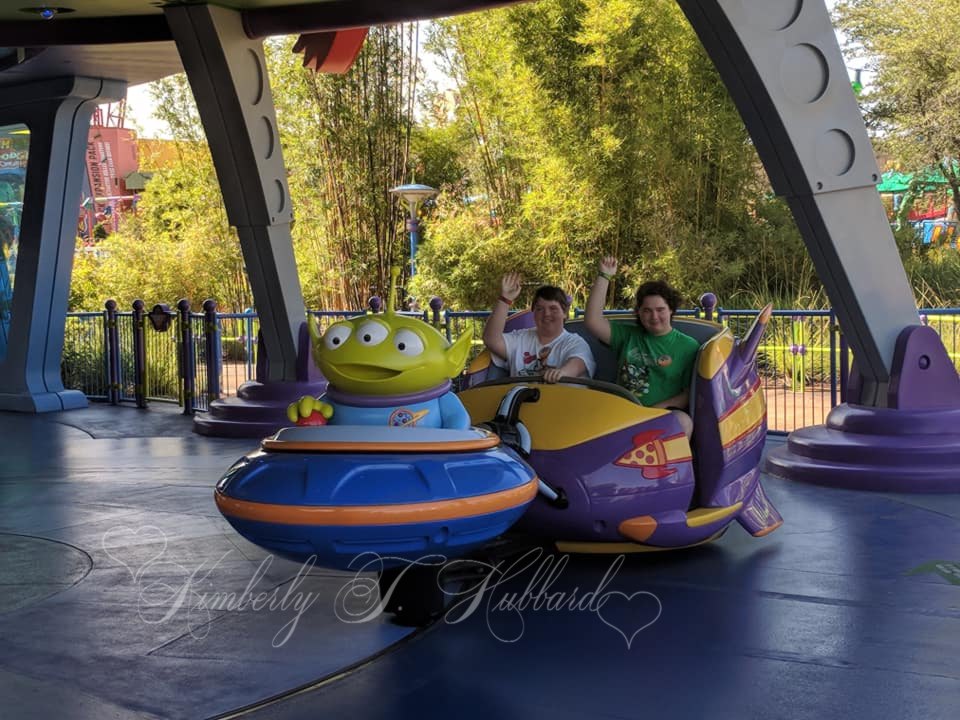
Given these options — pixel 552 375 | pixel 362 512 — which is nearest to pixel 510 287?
pixel 552 375

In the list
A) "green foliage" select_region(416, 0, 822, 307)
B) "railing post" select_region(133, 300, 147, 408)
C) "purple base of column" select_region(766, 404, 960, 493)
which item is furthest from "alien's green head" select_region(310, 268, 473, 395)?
"green foliage" select_region(416, 0, 822, 307)

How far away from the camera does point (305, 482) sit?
297cm

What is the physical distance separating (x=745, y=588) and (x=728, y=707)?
1.11 metres

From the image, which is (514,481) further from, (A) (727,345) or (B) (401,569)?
(A) (727,345)

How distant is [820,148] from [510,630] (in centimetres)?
338

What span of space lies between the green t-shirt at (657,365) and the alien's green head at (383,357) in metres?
1.23

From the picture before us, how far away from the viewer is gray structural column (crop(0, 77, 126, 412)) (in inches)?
390

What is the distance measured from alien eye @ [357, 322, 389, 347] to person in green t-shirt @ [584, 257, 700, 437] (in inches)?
51.4

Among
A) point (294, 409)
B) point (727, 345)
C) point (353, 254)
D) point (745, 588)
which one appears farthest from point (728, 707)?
point (353, 254)

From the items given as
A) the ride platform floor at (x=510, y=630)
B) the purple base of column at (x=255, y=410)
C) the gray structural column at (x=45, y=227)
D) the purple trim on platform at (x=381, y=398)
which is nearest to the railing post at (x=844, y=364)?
the ride platform floor at (x=510, y=630)

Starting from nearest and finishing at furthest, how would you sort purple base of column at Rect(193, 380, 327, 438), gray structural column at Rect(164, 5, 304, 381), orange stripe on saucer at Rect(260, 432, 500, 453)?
orange stripe on saucer at Rect(260, 432, 500, 453), gray structural column at Rect(164, 5, 304, 381), purple base of column at Rect(193, 380, 327, 438)

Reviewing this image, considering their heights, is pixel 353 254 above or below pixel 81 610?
above

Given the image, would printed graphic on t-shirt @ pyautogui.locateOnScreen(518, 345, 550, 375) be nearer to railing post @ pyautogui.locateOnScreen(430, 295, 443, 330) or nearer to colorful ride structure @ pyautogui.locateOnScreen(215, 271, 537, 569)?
colorful ride structure @ pyautogui.locateOnScreen(215, 271, 537, 569)

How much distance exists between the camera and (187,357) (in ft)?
30.9
